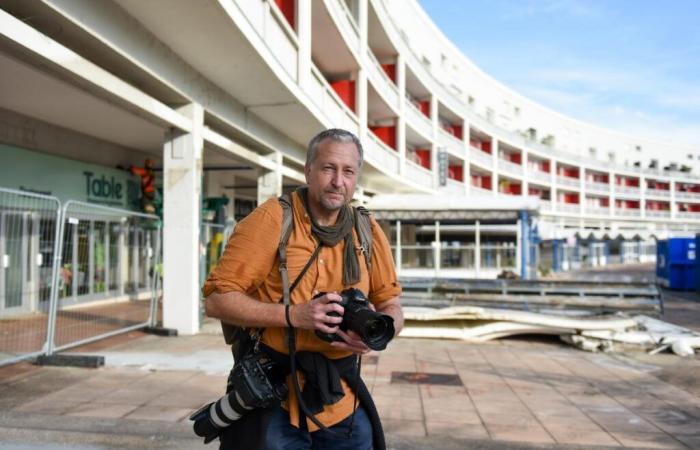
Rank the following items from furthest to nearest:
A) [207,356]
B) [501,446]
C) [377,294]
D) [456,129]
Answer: [456,129] < [207,356] < [501,446] < [377,294]

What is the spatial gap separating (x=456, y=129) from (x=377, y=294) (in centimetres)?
3644

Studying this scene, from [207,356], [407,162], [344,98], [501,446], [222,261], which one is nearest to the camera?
[222,261]

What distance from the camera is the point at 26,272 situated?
25.8 ft

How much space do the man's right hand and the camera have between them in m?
0.31

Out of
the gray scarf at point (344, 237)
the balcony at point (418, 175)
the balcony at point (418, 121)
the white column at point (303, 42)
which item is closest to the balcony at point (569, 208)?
the balcony at point (418, 121)

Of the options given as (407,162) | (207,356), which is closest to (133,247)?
(207,356)

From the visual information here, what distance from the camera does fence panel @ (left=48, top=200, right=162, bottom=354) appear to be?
802 cm

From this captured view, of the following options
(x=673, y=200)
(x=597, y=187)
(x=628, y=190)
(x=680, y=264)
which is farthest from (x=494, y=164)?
(x=673, y=200)

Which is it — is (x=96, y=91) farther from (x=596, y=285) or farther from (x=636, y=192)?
(x=636, y=192)

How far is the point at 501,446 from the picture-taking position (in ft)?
12.8

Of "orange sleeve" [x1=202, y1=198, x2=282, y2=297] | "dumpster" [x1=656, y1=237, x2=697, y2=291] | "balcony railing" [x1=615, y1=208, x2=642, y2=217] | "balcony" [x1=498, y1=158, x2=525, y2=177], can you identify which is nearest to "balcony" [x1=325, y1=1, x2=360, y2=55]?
"orange sleeve" [x1=202, y1=198, x2=282, y2=297]

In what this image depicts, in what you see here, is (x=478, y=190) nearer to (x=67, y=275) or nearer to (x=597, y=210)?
(x=597, y=210)

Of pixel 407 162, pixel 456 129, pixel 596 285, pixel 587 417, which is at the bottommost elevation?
pixel 587 417

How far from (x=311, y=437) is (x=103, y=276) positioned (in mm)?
7892
